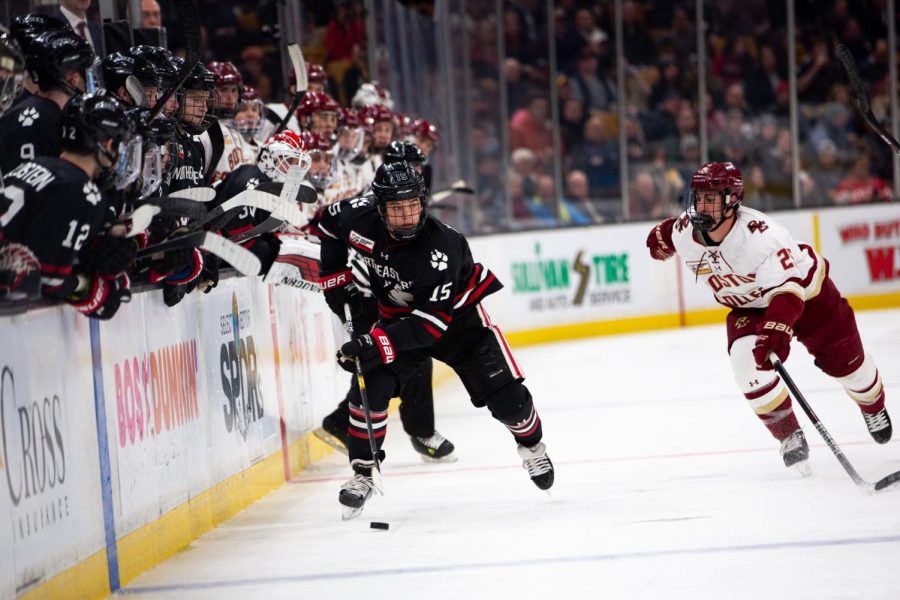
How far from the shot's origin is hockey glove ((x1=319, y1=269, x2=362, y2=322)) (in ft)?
15.9

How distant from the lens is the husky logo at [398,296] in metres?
4.57

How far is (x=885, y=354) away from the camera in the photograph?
8.16 m

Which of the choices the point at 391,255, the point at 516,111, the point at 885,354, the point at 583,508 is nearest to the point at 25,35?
the point at 391,255

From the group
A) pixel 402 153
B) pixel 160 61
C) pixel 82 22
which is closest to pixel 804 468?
pixel 402 153

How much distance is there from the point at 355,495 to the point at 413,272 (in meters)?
0.84

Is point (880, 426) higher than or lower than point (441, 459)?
higher

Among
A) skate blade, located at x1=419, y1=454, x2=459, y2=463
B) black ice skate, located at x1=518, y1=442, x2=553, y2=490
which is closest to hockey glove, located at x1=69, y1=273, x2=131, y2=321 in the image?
black ice skate, located at x1=518, y1=442, x2=553, y2=490

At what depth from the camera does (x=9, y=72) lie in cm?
313

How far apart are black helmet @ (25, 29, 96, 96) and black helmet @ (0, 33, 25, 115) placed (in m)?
0.52

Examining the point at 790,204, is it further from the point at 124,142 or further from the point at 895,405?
the point at 124,142

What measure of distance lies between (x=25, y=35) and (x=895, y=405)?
4.51 m

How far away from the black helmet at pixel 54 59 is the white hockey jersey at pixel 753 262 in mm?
2430

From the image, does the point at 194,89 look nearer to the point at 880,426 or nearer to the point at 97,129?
the point at 97,129

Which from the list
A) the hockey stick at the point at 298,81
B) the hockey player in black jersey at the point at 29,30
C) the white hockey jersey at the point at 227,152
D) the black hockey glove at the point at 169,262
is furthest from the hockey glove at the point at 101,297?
the hockey stick at the point at 298,81
